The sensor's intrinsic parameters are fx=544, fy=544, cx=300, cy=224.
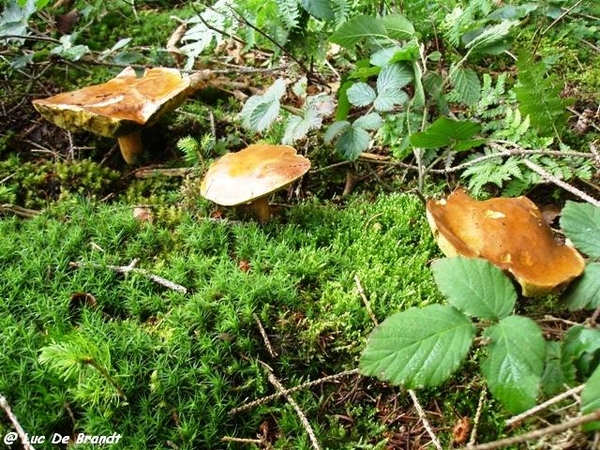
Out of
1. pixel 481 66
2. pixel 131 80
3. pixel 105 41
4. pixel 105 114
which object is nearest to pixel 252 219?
pixel 105 114

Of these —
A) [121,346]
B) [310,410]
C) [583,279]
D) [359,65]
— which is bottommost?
[310,410]

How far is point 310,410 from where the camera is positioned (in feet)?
6.37

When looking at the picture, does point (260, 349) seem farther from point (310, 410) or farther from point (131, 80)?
point (131, 80)

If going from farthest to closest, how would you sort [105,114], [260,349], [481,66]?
[481,66] < [105,114] < [260,349]

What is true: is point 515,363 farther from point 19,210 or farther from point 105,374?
point 19,210

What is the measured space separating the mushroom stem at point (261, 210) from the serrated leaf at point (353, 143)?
0.45m

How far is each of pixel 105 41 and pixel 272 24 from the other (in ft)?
5.93

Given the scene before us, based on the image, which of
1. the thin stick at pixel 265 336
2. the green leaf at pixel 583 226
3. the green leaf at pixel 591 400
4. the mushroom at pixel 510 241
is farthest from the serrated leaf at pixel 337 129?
the green leaf at pixel 591 400

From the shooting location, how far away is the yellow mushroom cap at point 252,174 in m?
2.39

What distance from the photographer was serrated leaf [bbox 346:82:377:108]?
258 centimetres

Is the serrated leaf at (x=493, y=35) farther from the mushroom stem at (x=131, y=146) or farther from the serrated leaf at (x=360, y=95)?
the mushroom stem at (x=131, y=146)

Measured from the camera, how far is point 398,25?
266 cm

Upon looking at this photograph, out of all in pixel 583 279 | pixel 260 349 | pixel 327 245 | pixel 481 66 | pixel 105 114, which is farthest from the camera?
pixel 481 66

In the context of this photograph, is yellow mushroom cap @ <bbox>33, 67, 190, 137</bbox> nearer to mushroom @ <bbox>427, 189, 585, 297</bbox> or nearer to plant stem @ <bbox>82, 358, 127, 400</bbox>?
plant stem @ <bbox>82, 358, 127, 400</bbox>
